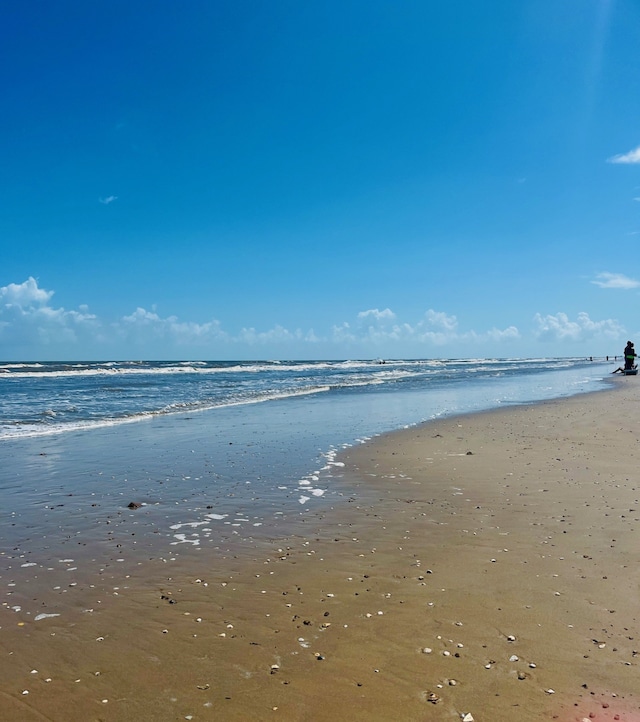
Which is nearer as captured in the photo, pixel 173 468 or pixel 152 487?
pixel 152 487

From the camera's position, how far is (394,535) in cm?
698

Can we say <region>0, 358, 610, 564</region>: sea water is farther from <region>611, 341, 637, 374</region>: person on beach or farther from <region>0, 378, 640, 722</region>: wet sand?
<region>611, 341, 637, 374</region>: person on beach

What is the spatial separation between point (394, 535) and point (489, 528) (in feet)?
4.34

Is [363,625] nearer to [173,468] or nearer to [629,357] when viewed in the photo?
[173,468]

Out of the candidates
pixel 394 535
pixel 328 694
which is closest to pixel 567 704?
pixel 328 694

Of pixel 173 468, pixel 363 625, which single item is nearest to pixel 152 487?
pixel 173 468

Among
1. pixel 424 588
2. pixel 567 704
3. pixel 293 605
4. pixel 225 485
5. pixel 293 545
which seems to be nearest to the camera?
pixel 567 704

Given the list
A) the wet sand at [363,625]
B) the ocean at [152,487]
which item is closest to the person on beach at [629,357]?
the ocean at [152,487]

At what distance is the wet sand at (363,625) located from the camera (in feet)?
12.1

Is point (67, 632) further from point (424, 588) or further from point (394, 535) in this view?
point (394, 535)

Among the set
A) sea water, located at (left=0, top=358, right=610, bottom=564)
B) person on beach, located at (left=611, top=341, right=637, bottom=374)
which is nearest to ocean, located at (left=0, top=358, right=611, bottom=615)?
sea water, located at (left=0, top=358, right=610, bottom=564)

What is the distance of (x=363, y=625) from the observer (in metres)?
4.66

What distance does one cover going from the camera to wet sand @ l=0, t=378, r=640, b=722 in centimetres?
367

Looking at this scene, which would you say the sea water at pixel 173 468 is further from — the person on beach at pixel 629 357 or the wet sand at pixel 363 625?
the person on beach at pixel 629 357
